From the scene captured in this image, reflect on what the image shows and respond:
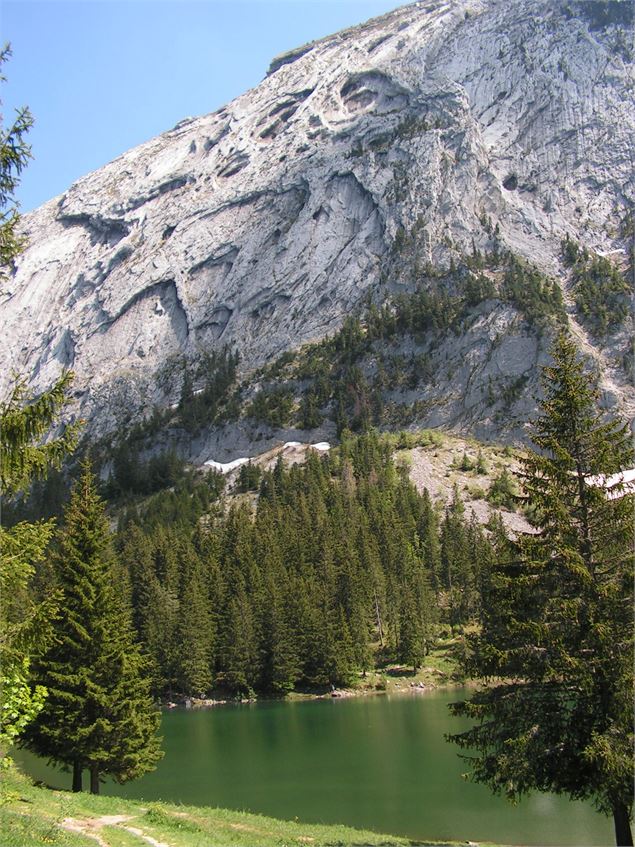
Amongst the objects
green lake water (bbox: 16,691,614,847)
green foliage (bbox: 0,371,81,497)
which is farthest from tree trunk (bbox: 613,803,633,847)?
green foliage (bbox: 0,371,81,497)

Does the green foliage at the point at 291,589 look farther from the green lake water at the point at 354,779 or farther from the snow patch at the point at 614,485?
the snow patch at the point at 614,485

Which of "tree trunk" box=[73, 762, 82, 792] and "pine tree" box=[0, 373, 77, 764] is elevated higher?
"pine tree" box=[0, 373, 77, 764]

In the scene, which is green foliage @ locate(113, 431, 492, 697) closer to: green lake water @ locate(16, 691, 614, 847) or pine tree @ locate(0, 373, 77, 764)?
green lake water @ locate(16, 691, 614, 847)

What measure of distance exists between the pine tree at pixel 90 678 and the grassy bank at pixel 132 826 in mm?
2254

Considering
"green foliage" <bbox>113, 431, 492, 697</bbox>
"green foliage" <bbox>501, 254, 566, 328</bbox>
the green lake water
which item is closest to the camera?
the green lake water

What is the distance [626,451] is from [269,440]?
149998mm

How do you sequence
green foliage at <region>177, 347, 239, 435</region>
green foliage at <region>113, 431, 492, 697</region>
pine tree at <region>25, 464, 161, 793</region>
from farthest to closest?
1. green foliage at <region>177, 347, 239, 435</region>
2. green foliage at <region>113, 431, 492, 697</region>
3. pine tree at <region>25, 464, 161, 793</region>

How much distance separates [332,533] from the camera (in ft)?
328

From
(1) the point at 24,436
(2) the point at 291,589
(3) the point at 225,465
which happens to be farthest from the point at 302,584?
(3) the point at 225,465

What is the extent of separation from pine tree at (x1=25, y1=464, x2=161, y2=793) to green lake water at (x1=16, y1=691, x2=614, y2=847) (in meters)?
7.11

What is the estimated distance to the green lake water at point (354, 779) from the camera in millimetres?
27875

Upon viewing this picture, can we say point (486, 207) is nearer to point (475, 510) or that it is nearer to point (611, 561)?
point (475, 510)

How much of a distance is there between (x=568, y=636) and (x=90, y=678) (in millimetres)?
19481

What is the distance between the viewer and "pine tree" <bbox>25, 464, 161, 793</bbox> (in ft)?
89.1
